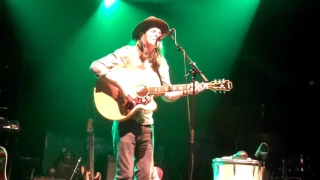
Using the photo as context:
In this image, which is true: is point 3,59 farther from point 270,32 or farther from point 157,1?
point 270,32

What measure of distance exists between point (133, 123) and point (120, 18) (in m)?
4.30

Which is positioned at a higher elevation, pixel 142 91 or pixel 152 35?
pixel 152 35

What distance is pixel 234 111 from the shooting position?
9648 mm

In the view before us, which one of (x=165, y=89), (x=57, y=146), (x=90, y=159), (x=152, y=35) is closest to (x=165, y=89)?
(x=165, y=89)

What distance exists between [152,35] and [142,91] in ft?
2.21

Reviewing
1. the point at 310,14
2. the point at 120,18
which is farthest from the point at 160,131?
the point at 310,14

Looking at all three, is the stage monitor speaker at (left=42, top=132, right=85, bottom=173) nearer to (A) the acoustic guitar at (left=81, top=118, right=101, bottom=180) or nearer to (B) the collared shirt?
(A) the acoustic guitar at (left=81, top=118, right=101, bottom=180)

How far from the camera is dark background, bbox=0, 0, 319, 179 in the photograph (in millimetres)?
7844

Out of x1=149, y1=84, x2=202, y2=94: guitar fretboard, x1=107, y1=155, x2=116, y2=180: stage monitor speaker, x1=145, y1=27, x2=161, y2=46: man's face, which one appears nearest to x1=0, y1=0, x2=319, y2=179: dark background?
x1=107, y1=155, x2=116, y2=180: stage monitor speaker

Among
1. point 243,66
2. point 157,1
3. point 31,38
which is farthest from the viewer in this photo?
point 243,66

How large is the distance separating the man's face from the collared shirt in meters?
0.17

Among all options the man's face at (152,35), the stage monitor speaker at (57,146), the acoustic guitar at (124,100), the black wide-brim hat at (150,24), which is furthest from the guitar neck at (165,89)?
the stage monitor speaker at (57,146)

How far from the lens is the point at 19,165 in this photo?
25.3 feet

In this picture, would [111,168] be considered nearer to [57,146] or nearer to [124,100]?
[57,146]
